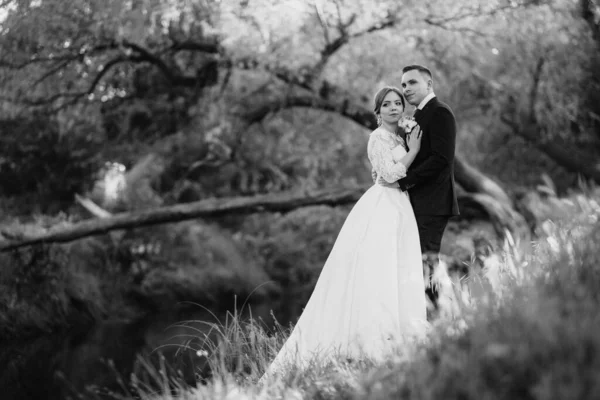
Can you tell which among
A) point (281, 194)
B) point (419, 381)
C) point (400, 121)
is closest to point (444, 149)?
point (400, 121)

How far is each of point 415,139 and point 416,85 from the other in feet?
1.31

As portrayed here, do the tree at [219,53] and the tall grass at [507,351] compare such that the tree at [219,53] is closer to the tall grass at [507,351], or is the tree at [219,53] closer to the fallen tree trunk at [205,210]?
the fallen tree trunk at [205,210]

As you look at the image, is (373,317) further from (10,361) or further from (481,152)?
(481,152)

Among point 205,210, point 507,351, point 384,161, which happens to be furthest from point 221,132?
point 507,351

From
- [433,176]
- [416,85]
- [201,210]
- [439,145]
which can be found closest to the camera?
[439,145]

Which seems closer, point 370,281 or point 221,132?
point 370,281

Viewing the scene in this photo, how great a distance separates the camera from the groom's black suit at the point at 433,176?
4621 millimetres

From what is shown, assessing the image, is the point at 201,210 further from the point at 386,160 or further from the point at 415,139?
the point at 415,139

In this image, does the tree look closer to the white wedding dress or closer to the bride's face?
the bride's face

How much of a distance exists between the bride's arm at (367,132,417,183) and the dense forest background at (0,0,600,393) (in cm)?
250

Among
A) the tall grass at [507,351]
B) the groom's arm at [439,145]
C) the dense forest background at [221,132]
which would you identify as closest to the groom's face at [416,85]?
the groom's arm at [439,145]

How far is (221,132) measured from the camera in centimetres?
1060

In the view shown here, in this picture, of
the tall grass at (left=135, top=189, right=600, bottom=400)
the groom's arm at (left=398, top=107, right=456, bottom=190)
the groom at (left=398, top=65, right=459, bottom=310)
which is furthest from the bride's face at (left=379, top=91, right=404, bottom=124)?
the tall grass at (left=135, top=189, right=600, bottom=400)

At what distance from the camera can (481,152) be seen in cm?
1437
